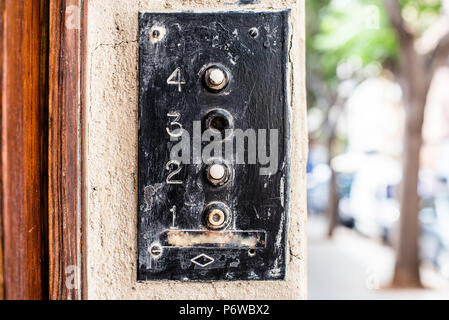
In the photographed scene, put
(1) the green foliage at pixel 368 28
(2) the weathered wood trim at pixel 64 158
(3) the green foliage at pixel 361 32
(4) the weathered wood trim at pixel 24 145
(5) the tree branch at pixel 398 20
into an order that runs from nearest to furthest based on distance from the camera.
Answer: (4) the weathered wood trim at pixel 24 145
(2) the weathered wood trim at pixel 64 158
(5) the tree branch at pixel 398 20
(1) the green foliage at pixel 368 28
(3) the green foliage at pixel 361 32

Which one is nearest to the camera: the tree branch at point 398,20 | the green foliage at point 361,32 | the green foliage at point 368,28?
the tree branch at point 398,20

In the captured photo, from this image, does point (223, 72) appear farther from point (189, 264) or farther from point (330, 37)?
point (330, 37)

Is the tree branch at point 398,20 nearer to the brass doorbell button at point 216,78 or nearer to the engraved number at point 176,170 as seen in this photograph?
the brass doorbell button at point 216,78

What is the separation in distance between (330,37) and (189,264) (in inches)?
284

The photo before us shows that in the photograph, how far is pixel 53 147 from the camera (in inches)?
31.3

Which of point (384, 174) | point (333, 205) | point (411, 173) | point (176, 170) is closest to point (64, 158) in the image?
point (176, 170)

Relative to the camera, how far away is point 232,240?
839mm

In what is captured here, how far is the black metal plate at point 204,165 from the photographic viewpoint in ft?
2.76

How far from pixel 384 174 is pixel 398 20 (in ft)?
25.5

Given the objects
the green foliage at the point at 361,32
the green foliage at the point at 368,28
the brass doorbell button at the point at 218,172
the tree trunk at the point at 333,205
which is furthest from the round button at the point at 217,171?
the tree trunk at the point at 333,205

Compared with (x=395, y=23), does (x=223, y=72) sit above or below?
below

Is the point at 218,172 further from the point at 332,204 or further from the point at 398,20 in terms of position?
the point at 332,204

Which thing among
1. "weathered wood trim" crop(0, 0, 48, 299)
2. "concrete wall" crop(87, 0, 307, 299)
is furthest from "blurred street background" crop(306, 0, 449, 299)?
"weathered wood trim" crop(0, 0, 48, 299)
